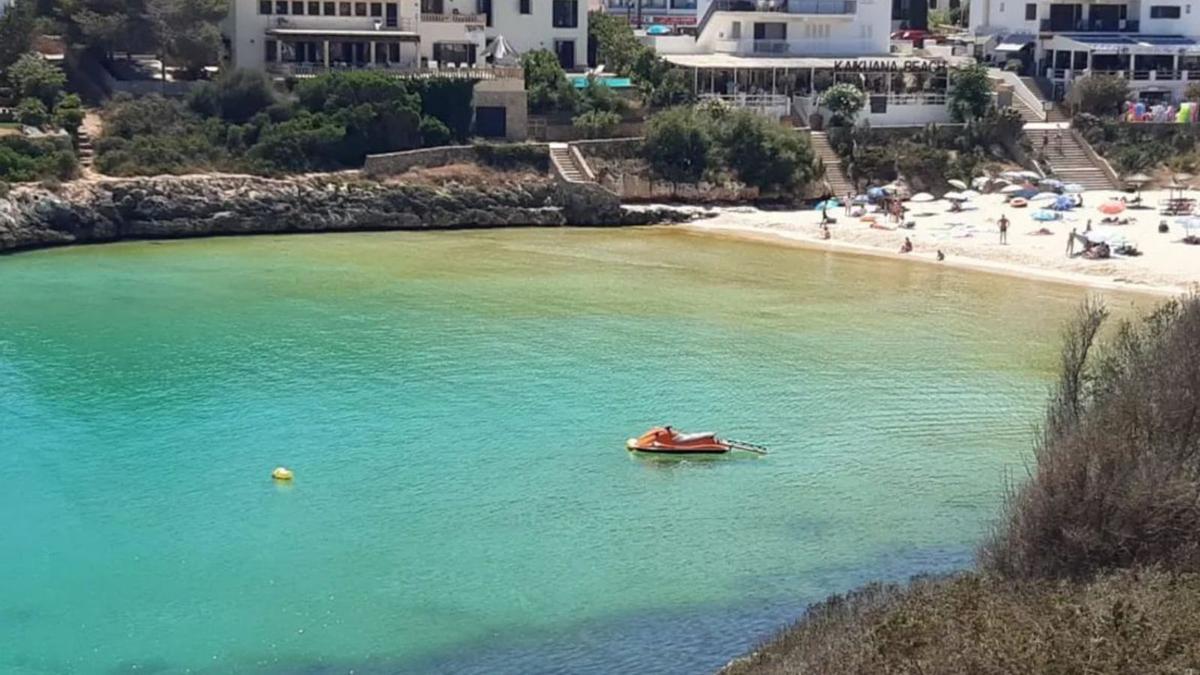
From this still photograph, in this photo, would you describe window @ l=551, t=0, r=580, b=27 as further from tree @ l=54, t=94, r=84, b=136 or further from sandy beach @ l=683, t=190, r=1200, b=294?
tree @ l=54, t=94, r=84, b=136

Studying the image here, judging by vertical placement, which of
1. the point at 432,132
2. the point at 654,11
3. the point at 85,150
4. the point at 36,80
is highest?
the point at 654,11

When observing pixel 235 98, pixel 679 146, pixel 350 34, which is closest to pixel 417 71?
pixel 350 34

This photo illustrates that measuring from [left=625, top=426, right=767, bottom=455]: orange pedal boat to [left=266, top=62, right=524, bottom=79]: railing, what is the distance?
3642 centimetres

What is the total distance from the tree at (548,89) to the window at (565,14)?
6.64 m

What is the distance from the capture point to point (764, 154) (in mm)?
64125

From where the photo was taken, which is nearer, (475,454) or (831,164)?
(475,454)

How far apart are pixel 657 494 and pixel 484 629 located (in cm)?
750

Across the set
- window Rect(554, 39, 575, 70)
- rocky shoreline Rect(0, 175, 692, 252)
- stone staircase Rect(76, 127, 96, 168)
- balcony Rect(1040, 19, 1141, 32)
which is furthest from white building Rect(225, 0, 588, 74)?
balcony Rect(1040, 19, 1141, 32)

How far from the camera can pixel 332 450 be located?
32.7 meters

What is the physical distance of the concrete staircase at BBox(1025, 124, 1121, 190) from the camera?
6669 centimetres

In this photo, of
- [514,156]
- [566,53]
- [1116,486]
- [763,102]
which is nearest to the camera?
[1116,486]

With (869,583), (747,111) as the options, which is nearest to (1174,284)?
(747,111)

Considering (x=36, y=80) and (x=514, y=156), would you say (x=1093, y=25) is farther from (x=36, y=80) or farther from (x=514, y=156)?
(x=36, y=80)

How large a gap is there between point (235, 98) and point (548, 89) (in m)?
13.2
